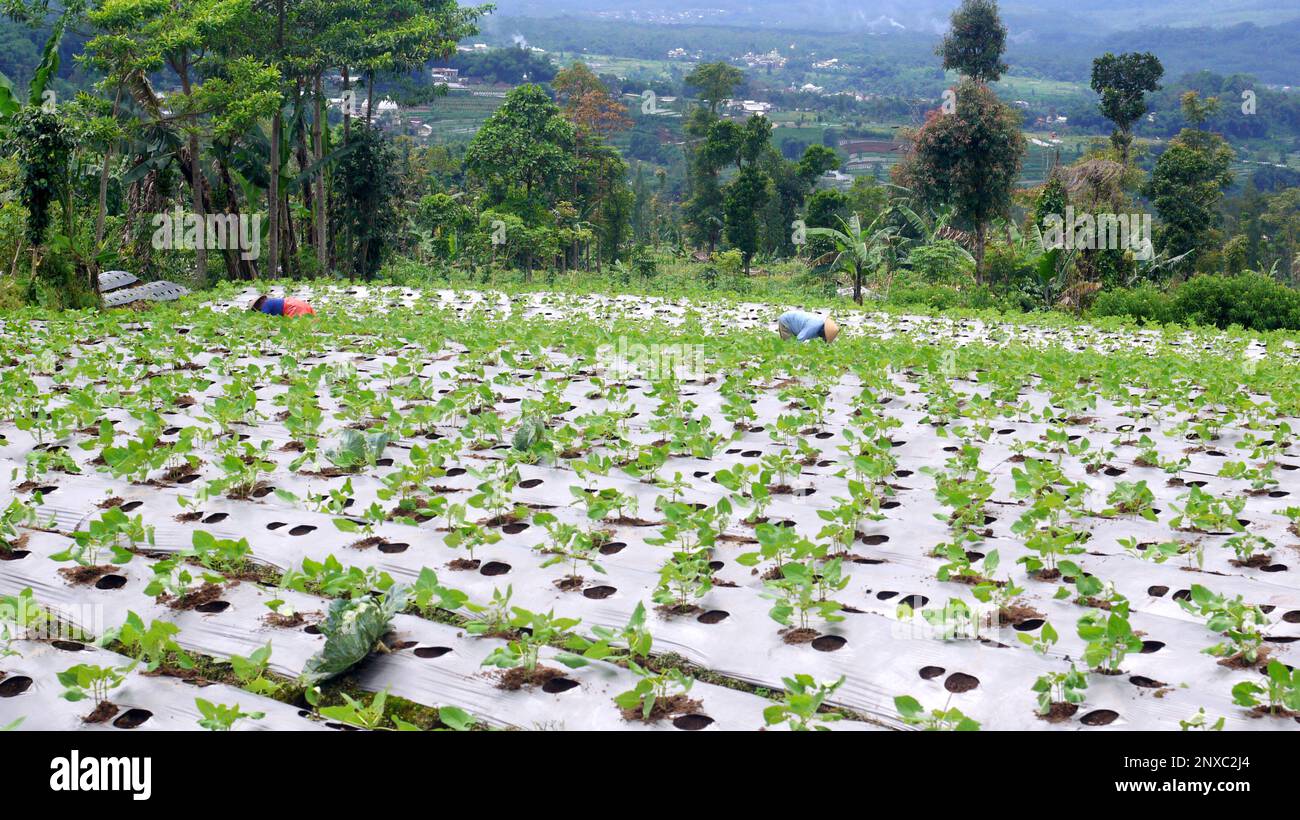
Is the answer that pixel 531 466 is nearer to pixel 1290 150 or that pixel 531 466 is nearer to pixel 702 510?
pixel 702 510

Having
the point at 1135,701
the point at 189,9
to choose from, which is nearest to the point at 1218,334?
the point at 1135,701

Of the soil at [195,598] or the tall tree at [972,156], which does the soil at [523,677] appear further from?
the tall tree at [972,156]

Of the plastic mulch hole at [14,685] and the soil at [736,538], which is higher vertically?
the soil at [736,538]

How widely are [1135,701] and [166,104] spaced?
1582 cm

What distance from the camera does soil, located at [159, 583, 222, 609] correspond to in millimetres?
3107

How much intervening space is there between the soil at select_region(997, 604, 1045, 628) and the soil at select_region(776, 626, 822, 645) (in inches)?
21.2

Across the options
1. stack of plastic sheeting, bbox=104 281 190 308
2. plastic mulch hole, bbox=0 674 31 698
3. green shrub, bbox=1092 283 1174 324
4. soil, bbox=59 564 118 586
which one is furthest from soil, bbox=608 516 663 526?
stack of plastic sheeting, bbox=104 281 190 308

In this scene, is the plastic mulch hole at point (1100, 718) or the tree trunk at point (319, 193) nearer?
the plastic mulch hole at point (1100, 718)

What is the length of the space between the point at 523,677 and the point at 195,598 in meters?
1.09

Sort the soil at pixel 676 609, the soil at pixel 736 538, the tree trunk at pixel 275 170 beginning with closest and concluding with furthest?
the soil at pixel 676 609 < the soil at pixel 736 538 < the tree trunk at pixel 275 170

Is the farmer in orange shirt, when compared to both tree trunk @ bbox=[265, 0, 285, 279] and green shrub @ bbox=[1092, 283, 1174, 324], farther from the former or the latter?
green shrub @ bbox=[1092, 283, 1174, 324]

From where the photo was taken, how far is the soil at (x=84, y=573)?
3.26 meters

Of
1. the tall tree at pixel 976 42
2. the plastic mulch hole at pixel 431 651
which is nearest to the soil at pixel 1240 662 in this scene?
the plastic mulch hole at pixel 431 651

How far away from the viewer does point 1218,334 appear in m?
10.1
